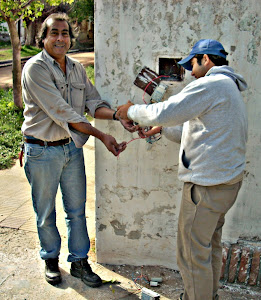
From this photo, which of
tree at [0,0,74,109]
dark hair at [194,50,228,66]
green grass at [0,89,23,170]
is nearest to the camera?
dark hair at [194,50,228,66]

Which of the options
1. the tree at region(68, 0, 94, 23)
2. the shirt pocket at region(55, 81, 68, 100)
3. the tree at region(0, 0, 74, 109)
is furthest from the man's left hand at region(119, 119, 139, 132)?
the tree at region(68, 0, 94, 23)

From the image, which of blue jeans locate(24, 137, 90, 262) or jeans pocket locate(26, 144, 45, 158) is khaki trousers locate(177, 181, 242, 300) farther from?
jeans pocket locate(26, 144, 45, 158)

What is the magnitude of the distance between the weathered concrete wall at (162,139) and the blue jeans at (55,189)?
0.22 meters

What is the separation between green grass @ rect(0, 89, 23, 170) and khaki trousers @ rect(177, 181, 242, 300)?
14.1 feet

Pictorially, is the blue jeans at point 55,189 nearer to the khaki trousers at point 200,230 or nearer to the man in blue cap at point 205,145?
the man in blue cap at point 205,145

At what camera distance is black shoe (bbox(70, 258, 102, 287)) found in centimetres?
348

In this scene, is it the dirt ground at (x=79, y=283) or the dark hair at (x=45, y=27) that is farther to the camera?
the dirt ground at (x=79, y=283)

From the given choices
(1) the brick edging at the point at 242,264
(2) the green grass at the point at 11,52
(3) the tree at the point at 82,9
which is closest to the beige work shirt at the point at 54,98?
(1) the brick edging at the point at 242,264

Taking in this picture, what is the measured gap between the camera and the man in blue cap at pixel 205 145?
2572mm

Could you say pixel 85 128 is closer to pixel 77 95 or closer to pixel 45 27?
pixel 77 95

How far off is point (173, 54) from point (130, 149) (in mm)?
886

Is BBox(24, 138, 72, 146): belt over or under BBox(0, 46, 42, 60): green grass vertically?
over

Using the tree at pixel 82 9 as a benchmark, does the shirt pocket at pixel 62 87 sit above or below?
below

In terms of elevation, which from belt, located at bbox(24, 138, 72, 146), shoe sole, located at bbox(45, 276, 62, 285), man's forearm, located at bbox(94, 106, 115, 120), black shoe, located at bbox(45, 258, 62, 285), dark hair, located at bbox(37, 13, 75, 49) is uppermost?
dark hair, located at bbox(37, 13, 75, 49)
